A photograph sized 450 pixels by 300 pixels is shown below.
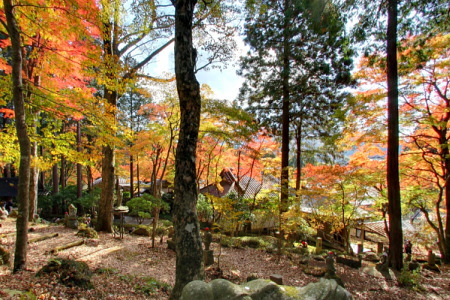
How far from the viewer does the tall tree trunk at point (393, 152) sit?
6.43 meters

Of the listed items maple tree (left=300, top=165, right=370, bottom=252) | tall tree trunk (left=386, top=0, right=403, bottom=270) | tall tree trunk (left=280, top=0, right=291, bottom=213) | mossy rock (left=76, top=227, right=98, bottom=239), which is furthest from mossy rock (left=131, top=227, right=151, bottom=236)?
tall tree trunk (left=386, top=0, right=403, bottom=270)

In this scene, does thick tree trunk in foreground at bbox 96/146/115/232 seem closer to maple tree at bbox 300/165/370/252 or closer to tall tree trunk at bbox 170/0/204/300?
tall tree trunk at bbox 170/0/204/300

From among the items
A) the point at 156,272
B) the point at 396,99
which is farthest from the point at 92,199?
the point at 396,99

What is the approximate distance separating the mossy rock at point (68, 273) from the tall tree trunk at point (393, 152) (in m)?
7.34

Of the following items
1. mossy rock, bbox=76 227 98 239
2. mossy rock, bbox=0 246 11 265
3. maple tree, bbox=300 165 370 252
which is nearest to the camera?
mossy rock, bbox=0 246 11 265

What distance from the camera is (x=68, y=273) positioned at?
3479mm

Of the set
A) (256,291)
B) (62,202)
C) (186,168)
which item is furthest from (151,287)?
(62,202)

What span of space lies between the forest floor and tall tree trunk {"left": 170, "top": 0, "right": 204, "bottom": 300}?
1189 mm

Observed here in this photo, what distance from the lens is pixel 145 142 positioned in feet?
36.7

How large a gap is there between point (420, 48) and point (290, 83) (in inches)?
163

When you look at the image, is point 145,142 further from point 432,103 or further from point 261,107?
point 432,103

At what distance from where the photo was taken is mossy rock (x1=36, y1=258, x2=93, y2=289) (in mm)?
3434

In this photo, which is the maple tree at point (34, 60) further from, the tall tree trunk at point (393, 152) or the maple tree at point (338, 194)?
the tall tree trunk at point (393, 152)

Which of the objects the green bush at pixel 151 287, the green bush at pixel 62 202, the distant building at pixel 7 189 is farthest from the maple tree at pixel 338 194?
the distant building at pixel 7 189
